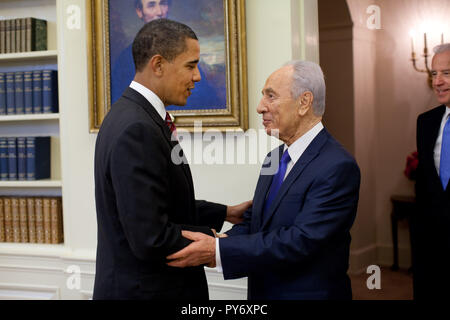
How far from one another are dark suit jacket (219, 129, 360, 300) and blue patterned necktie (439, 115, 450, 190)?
1306 mm

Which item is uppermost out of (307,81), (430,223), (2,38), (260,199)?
(2,38)

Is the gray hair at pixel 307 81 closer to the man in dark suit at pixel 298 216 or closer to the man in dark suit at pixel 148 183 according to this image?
the man in dark suit at pixel 298 216

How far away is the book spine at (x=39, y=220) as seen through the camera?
3.66m

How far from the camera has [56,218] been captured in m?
3.64

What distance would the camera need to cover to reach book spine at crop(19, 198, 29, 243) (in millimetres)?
3674

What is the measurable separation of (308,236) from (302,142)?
40 centimetres

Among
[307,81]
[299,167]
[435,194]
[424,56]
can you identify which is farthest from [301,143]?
[424,56]

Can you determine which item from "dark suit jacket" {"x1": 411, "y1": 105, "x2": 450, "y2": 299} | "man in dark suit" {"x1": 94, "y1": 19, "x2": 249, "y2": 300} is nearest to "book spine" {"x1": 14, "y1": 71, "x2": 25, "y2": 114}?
"man in dark suit" {"x1": 94, "y1": 19, "x2": 249, "y2": 300}

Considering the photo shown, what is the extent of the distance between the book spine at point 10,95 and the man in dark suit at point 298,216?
226cm

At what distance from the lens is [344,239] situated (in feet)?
6.57

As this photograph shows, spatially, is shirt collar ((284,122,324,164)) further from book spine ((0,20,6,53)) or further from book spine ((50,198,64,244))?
book spine ((0,20,6,53))

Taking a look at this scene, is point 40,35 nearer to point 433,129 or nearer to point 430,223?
point 433,129
